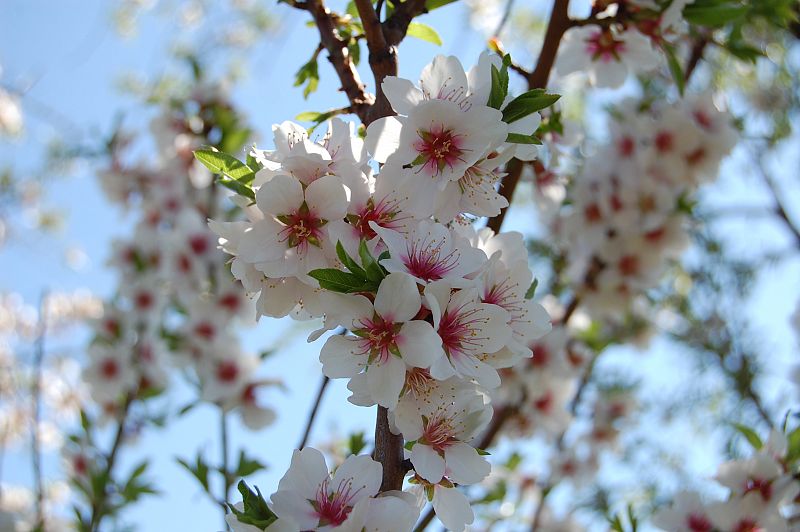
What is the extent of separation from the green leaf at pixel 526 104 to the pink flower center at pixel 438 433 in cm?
34

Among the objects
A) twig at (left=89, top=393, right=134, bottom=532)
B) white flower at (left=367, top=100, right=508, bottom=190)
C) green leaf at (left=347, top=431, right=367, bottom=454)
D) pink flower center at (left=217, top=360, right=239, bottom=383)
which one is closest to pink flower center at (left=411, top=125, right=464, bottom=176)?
white flower at (left=367, top=100, right=508, bottom=190)

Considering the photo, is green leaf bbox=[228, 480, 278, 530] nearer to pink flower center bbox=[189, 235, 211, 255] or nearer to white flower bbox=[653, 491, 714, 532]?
white flower bbox=[653, 491, 714, 532]

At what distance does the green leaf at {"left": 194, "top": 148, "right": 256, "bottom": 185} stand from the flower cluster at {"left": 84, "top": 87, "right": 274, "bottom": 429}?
4.66ft

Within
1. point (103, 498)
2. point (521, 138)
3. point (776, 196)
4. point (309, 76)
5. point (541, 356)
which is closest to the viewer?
point (521, 138)

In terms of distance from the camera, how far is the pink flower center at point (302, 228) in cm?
80

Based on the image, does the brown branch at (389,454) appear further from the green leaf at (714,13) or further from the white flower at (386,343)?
the green leaf at (714,13)

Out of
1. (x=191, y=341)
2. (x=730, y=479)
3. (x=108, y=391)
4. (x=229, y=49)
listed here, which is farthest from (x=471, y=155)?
(x=229, y=49)

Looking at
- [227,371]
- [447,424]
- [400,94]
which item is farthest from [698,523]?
[227,371]

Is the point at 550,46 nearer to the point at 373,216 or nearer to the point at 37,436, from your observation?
the point at 373,216

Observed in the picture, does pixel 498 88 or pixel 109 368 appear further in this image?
pixel 109 368

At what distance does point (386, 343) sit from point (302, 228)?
0.50 feet

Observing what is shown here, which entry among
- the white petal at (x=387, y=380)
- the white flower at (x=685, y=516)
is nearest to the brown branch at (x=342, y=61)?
the white petal at (x=387, y=380)

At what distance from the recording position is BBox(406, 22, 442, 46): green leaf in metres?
1.16

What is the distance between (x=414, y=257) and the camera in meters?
0.76
